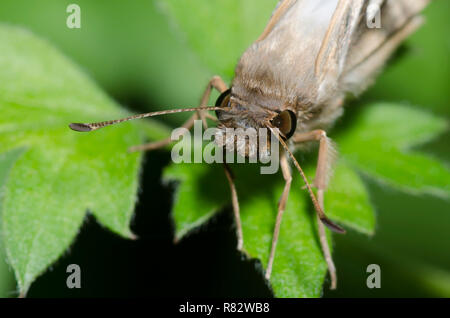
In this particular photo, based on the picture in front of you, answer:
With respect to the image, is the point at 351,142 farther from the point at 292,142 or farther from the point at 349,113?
the point at 292,142

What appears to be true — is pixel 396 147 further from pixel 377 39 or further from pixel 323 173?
pixel 323 173

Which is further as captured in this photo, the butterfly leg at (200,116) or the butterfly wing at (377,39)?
the butterfly wing at (377,39)

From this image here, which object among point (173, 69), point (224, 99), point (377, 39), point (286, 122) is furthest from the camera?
point (173, 69)

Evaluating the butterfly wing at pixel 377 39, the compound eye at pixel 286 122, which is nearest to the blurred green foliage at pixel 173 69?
the butterfly wing at pixel 377 39

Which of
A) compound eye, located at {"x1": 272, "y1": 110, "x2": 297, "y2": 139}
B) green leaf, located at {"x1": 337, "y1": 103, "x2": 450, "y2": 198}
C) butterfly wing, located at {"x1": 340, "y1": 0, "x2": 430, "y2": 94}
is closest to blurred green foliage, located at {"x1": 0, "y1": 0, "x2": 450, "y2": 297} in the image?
butterfly wing, located at {"x1": 340, "y1": 0, "x2": 430, "y2": 94}

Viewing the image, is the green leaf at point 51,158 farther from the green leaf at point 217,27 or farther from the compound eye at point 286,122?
the compound eye at point 286,122

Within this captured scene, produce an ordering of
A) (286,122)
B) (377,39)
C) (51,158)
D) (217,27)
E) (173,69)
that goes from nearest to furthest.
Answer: (286,122) < (51,158) < (377,39) < (217,27) < (173,69)

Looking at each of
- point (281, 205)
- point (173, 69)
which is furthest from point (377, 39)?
point (173, 69)
